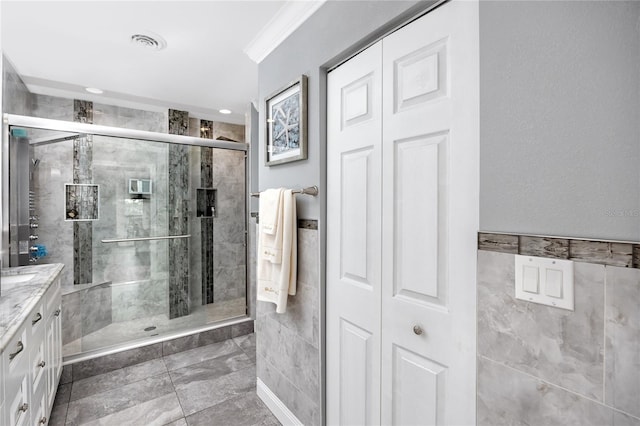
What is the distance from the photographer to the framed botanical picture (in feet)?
5.48

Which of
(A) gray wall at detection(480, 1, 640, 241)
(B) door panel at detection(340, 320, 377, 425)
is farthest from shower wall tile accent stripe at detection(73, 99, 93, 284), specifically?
(A) gray wall at detection(480, 1, 640, 241)

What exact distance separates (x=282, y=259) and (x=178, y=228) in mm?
1770

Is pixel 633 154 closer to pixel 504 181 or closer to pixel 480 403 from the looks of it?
pixel 504 181

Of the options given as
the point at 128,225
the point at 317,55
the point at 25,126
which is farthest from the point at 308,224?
the point at 25,126

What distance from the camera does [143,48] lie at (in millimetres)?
2156

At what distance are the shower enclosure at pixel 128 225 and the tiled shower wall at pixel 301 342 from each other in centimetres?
140

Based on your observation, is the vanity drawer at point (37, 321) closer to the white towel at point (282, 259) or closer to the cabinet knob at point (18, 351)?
the cabinet knob at point (18, 351)

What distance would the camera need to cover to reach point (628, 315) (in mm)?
672

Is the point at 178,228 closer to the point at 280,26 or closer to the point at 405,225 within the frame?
the point at 280,26

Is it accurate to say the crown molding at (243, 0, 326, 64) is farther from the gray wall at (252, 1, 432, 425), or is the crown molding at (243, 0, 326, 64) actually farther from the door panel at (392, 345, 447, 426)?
the door panel at (392, 345, 447, 426)

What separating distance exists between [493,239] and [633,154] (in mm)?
350

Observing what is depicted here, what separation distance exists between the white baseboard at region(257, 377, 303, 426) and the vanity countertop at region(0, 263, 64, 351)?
4.42ft

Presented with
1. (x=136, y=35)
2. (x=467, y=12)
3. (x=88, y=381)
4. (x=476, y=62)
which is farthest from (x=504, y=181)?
(x=88, y=381)

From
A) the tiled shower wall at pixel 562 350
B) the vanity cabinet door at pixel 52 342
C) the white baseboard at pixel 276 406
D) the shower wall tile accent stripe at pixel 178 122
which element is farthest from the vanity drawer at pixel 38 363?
the shower wall tile accent stripe at pixel 178 122
